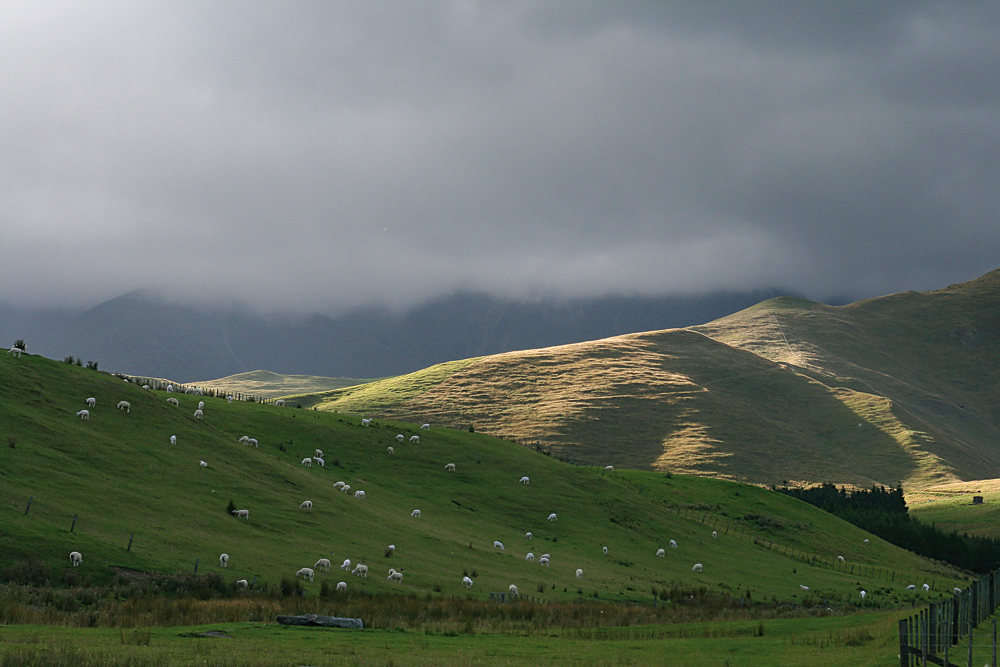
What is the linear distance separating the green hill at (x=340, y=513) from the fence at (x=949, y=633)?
21.2 m

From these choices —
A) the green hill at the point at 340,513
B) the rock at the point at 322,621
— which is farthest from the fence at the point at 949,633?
the green hill at the point at 340,513

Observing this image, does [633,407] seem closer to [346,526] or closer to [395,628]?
[346,526]

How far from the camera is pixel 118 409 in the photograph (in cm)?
5316

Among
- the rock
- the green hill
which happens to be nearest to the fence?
the rock

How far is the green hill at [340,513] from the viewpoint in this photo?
35.9 m

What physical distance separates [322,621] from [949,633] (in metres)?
19.8

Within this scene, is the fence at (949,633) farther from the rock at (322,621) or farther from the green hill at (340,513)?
the green hill at (340,513)

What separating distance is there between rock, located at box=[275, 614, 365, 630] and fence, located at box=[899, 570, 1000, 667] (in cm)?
1799

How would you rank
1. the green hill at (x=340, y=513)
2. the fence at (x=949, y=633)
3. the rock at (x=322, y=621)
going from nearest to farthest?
1. the fence at (x=949, y=633)
2. the rock at (x=322, y=621)
3. the green hill at (x=340, y=513)

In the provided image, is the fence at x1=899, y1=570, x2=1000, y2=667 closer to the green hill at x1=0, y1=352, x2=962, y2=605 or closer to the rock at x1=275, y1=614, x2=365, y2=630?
the rock at x1=275, y1=614, x2=365, y2=630

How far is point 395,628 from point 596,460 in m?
125

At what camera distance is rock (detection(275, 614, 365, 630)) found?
26.7 m

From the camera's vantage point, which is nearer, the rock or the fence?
the fence

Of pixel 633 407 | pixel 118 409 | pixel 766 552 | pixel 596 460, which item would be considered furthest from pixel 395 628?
pixel 633 407
